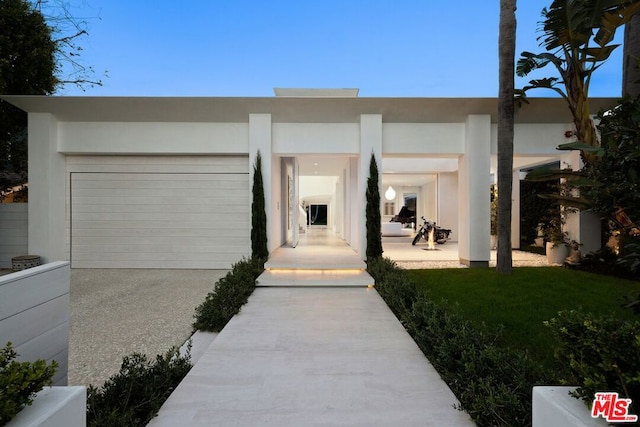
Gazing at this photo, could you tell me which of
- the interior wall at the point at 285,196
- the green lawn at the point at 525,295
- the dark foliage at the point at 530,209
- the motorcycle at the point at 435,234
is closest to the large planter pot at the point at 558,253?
the green lawn at the point at 525,295

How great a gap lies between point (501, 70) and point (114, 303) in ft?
28.5

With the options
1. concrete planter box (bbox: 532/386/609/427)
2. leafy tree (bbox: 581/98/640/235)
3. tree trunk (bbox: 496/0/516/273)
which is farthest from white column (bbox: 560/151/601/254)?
concrete planter box (bbox: 532/386/609/427)

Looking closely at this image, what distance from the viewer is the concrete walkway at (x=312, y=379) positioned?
7.19 ft

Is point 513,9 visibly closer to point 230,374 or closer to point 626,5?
point 626,5

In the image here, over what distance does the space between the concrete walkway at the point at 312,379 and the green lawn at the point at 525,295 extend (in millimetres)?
1244

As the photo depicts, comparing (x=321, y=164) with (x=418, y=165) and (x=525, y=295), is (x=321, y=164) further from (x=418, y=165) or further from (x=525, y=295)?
(x=525, y=295)

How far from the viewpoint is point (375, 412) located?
225cm

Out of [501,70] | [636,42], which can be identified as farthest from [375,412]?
[636,42]

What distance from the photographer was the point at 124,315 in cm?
473

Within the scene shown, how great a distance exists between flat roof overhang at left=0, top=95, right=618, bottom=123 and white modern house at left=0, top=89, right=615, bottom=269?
41 millimetres

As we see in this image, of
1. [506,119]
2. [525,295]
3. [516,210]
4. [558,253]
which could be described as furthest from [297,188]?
[516,210]

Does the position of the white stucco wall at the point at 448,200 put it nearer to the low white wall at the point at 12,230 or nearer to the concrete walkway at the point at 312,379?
the concrete walkway at the point at 312,379

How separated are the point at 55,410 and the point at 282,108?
24.0 ft

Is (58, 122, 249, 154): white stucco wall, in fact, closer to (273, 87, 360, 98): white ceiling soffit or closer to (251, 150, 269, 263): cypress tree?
(251, 150, 269, 263): cypress tree
